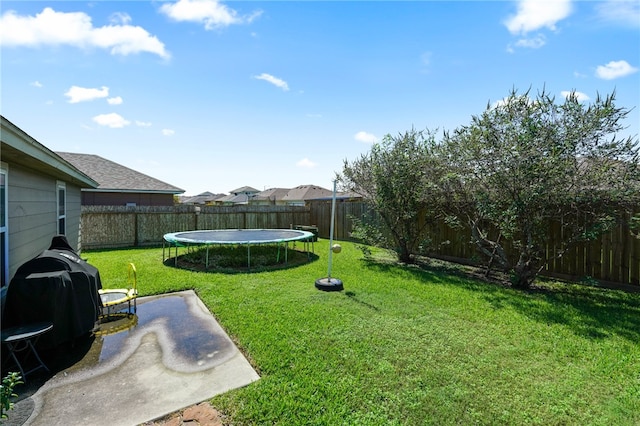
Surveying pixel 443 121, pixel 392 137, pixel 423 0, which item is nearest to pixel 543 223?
pixel 443 121

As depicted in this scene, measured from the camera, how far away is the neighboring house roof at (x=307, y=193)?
114ft

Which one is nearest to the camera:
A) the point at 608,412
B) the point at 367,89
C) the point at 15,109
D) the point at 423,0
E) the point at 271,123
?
the point at 608,412

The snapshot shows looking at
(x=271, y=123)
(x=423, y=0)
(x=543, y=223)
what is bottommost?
(x=543, y=223)

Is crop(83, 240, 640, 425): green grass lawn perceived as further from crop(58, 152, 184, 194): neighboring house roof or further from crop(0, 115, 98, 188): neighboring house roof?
crop(58, 152, 184, 194): neighboring house roof

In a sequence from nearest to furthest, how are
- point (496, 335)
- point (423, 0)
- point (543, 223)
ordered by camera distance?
1. point (496, 335)
2. point (543, 223)
3. point (423, 0)

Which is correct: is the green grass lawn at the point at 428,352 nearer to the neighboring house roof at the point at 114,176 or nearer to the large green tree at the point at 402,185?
the large green tree at the point at 402,185

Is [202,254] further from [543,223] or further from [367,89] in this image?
[543,223]

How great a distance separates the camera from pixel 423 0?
20.6 ft

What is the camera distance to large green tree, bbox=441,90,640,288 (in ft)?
16.1

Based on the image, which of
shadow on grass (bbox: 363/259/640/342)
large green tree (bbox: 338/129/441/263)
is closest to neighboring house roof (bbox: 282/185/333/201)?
large green tree (bbox: 338/129/441/263)

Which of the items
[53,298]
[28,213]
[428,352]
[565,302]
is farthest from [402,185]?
[28,213]

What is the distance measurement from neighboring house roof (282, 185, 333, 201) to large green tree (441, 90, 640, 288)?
92.8ft

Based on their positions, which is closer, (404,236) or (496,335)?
(496,335)

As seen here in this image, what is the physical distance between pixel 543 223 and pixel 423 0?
204 inches
